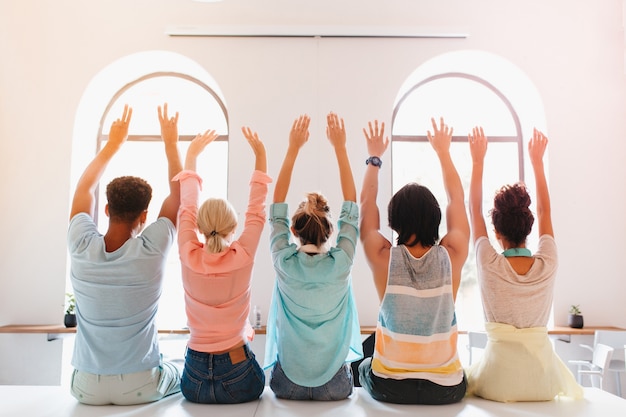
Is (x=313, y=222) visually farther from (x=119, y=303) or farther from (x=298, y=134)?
(x=119, y=303)

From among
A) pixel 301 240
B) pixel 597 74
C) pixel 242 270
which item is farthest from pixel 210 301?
pixel 597 74

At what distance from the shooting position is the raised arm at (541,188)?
7.24 ft

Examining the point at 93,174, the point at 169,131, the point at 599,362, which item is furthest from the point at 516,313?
the point at 599,362

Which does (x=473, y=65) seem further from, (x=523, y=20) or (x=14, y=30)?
(x=14, y=30)

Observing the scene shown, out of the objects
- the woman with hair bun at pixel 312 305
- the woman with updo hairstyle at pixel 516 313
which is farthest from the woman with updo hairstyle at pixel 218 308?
the woman with updo hairstyle at pixel 516 313

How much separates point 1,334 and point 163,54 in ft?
9.21

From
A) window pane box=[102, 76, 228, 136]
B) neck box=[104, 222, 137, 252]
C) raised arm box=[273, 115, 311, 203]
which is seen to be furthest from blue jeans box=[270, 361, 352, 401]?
window pane box=[102, 76, 228, 136]

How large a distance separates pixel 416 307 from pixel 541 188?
0.92 metres

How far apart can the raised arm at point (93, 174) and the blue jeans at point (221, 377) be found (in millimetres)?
767

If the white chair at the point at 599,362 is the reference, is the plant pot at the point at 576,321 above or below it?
above

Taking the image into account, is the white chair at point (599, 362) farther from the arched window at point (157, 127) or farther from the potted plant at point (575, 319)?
the arched window at point (157, 127)

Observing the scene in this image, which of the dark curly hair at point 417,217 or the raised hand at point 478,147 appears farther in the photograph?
the raised hand at point 478,147

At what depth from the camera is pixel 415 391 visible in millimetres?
1911

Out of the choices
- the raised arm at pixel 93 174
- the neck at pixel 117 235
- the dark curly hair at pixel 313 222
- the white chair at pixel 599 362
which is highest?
the raised arm at pixel 93 174
